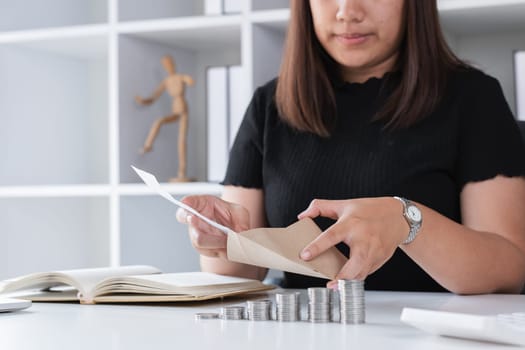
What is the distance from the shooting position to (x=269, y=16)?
211cm

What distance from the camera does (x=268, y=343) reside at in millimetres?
840

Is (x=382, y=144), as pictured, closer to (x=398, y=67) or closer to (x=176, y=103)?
(x=398, y=67)

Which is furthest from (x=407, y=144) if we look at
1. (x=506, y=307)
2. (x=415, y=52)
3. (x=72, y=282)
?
(x=72, y=282)

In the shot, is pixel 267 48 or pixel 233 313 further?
pixel 267 48

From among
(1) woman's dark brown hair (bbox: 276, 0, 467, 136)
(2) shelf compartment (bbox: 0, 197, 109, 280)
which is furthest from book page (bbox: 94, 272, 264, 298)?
(2) shelf compartment (bbox: 0, 197, 109, 280)

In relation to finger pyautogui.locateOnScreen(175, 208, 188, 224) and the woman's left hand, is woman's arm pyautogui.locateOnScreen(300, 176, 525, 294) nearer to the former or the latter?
the woman's left hand


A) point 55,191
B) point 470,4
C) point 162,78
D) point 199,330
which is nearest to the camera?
point 199,330

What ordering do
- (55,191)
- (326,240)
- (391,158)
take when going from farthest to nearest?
(55,191) → (391,158) → (326,240)

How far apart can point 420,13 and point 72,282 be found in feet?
2.62

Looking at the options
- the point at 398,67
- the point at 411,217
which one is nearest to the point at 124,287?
the point at 411,217

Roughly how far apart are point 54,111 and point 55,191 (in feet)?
1.33

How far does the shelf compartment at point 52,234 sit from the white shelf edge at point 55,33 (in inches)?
18.6

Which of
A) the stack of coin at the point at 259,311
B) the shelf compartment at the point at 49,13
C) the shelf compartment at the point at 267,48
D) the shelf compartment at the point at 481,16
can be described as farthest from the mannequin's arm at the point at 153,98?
the stack of coin at the point at 259,311

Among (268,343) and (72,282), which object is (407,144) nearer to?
(72,282)
